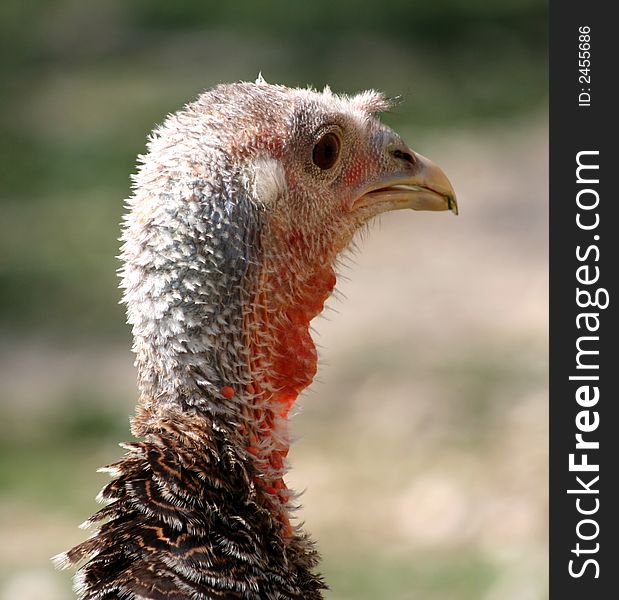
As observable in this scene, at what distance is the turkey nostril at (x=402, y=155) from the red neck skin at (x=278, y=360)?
1.61 feet

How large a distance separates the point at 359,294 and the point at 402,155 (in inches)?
242

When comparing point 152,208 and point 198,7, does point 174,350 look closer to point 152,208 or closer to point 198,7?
point 152,208

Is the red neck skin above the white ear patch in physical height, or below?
below

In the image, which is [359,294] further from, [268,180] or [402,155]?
[268,180]

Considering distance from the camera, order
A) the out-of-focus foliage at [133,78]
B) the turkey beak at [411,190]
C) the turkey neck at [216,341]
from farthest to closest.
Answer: the out-of-focus foliage at [133,78] < the turkey beak at [411,190] < the turkey neck at [216,341]

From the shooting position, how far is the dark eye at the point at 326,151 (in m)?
3.66

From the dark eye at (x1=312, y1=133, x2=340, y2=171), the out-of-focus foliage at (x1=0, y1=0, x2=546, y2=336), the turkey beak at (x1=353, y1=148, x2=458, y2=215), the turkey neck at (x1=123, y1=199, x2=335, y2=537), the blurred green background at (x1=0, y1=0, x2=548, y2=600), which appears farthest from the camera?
the out-of-focus foliage at (x1=0, y1=0, x2=546, y2=336)

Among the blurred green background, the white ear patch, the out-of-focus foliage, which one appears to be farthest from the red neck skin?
the out-of-focus foliage

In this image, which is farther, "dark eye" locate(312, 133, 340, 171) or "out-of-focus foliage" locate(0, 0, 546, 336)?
"out-of-focus foliage" locate(0, 0, 546, 336)

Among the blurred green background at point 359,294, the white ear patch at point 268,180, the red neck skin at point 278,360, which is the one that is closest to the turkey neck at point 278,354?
the red neck skin at point 278,360

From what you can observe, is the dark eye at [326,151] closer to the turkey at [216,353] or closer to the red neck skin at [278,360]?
the turkey at [216,353]

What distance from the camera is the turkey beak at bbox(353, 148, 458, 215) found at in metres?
3.94

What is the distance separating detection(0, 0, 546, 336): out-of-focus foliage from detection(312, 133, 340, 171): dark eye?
643 centimetres

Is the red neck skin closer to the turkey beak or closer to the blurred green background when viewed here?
the turkey beak
